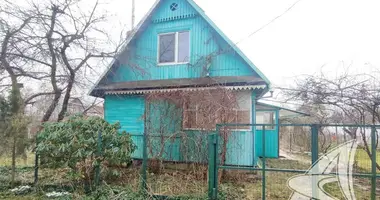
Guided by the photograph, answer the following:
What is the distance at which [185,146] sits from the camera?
819 centimetres

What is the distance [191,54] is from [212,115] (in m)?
3.30

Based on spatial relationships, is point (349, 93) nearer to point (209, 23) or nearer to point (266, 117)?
point (209, 23)

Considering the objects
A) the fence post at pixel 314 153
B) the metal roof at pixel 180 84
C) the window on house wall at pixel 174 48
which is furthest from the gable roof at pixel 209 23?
the fence post at pixel 314 153

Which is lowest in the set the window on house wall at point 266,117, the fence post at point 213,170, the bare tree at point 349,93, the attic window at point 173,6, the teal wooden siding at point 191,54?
the fence post at point 213,170

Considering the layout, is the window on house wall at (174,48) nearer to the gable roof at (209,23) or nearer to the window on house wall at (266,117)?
the gable roof at (209,23)

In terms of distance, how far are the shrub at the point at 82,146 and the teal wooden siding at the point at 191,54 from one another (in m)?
4.08

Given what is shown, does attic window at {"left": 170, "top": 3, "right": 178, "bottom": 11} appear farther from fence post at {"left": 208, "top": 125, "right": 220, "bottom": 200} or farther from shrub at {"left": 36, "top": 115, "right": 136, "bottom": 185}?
fence post at {"left": 208, "top": 125, "right": 220, "bottom": 200}

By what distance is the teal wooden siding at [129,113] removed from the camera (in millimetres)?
10312

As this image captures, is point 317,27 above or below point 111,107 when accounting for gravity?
above

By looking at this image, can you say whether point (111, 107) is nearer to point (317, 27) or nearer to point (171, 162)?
point (171, 162)

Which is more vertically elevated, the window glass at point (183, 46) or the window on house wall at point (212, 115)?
the window glass at point (183, 46)

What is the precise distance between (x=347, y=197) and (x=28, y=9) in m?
10.8

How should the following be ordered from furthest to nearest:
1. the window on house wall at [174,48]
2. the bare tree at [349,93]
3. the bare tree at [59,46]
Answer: the window on house wall at [174,48] → the bare tree at [59,46] → the bare tree at [349,93]

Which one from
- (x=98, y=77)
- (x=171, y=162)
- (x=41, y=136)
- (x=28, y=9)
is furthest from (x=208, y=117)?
(x=28, y=9)
